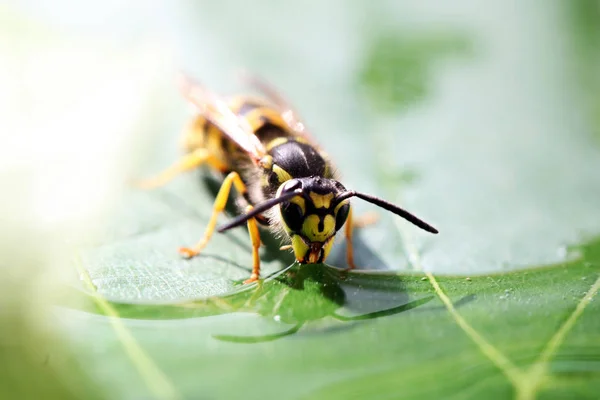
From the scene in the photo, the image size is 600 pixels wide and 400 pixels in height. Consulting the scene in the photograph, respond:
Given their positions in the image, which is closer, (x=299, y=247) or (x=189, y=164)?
(x=299, y=247)

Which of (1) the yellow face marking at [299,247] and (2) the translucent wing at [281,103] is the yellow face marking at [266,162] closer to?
(2) the translucent wing at [281,103]

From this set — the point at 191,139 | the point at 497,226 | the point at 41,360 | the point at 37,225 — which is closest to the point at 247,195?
the point at 191,139

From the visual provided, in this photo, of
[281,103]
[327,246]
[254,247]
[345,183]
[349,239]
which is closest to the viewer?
[327,246]

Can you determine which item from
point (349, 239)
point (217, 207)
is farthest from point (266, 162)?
point (349, 239)

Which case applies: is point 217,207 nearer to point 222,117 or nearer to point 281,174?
point 281,174

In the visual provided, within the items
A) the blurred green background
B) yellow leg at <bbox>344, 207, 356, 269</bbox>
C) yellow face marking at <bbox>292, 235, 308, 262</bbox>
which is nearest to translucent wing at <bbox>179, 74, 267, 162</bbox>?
the blurred green background
